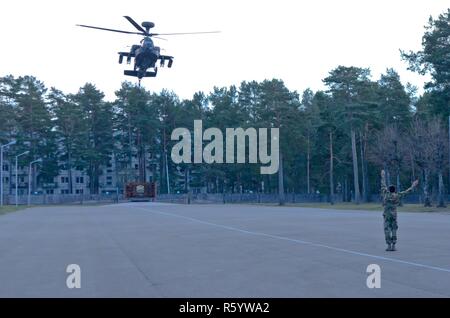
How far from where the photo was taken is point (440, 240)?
23125 mm

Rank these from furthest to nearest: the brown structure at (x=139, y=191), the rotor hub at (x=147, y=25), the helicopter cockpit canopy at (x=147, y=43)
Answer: the brown structure at (x=139, y=191), the rotor hub at (x=147, y=25), the helicopter cockpit canopy at (x=147, y=43)

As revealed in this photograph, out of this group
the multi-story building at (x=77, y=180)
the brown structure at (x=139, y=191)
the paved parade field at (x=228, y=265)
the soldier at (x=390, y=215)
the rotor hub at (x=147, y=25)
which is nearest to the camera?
the paved parade field at (x=228, y=265)

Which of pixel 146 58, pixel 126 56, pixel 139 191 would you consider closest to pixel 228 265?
pixel 146 58

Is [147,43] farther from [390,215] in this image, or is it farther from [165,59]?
[390,215]

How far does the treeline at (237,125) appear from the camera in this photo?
89.6m

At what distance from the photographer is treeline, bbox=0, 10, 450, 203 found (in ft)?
294

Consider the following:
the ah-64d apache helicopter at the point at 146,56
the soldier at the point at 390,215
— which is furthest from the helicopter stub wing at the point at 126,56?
the soldier at the point at 390,215

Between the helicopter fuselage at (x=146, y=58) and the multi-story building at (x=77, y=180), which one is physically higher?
the helicopter fuselage at (x=146, y=58)

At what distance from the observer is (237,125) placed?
361 feet

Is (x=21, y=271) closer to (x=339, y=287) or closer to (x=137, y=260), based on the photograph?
(x=137, y=260)

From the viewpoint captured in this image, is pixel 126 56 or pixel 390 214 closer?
pixel 390 214

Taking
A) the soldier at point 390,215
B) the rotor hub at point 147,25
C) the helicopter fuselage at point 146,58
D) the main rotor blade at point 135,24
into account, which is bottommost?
the soldier at point 390,215

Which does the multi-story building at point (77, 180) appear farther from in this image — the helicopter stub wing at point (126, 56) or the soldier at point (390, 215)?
the soldier at point (390, 215)

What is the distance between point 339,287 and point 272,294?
153 cm
